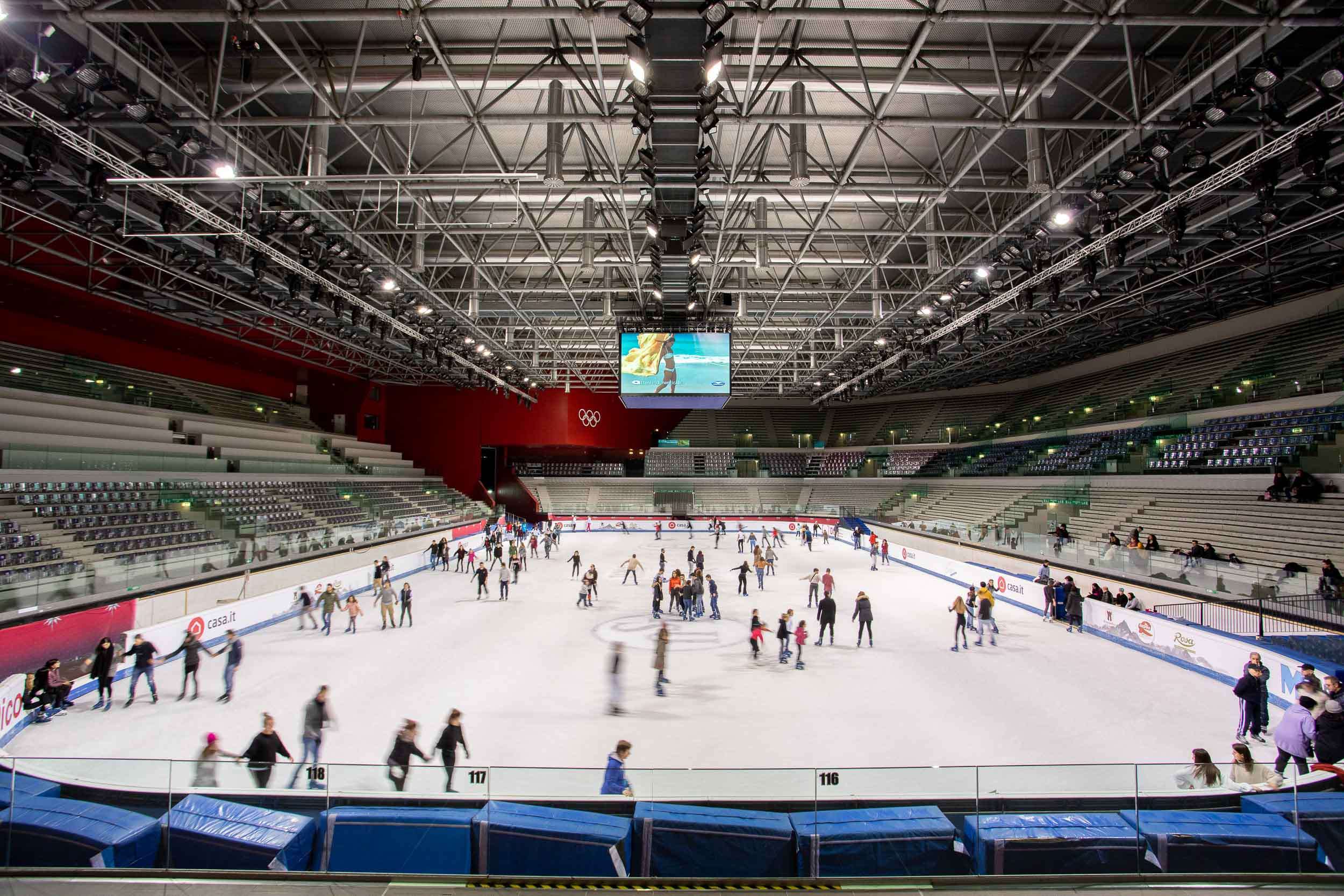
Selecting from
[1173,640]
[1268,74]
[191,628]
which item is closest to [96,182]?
[191,628]

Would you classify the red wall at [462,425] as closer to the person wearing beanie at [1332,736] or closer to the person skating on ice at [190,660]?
the person skating on ice at [190,660]

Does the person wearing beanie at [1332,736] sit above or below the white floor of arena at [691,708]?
above

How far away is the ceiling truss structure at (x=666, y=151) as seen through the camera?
8773 millimetres

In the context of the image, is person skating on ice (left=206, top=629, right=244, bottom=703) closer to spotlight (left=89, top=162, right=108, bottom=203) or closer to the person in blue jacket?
the person in blue jacket

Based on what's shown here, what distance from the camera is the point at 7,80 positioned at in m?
8.43

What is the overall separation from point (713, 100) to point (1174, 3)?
7.45m

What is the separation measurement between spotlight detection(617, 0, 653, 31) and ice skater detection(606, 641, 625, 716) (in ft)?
25.7

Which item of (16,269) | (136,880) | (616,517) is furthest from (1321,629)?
(616,517)

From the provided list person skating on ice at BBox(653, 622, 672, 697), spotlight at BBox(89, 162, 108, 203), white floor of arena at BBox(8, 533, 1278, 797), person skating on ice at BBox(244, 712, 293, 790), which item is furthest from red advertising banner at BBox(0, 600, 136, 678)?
person skating on ice at BBox(653, 622, 672, 697)

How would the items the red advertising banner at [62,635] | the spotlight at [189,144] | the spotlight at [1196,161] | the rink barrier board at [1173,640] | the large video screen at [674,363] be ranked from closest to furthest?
the red advertising banner at [62,635], the rink barrier board at [1173,640], the spotlight at [189,144], the spotlight at [1196,161], the large video screen at [674,363]

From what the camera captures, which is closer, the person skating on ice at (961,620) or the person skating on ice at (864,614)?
the person skating on ice at (864,614)

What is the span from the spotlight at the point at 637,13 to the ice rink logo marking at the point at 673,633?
10413 millimetres

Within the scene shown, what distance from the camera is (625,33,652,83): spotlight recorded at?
279 inches

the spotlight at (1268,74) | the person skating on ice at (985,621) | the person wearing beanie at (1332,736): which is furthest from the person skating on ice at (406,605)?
the spotlight at (1268,74)
